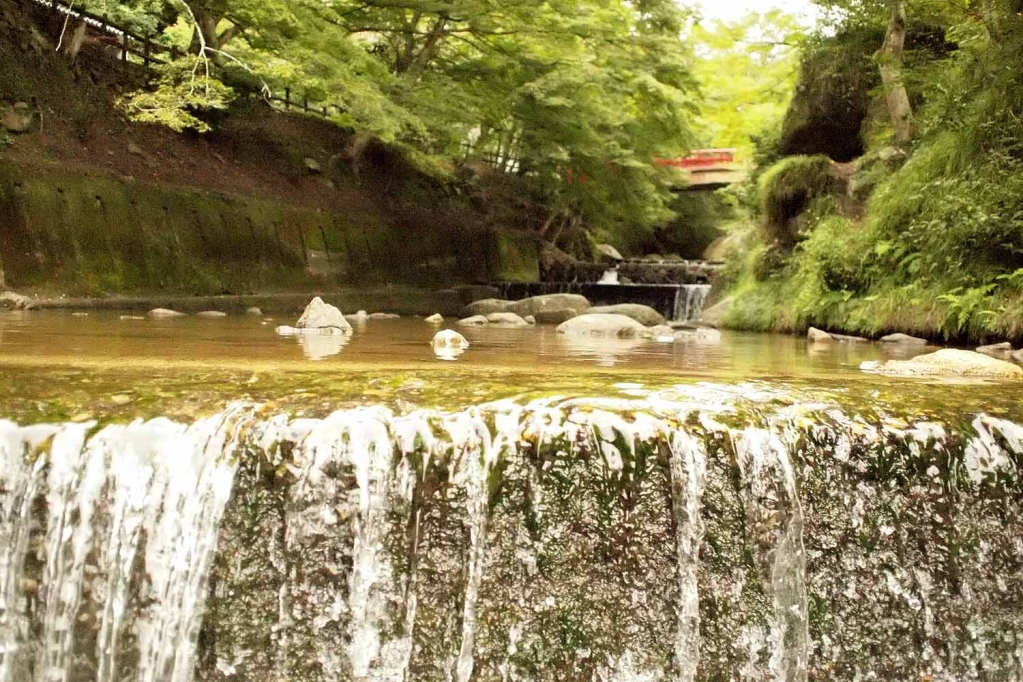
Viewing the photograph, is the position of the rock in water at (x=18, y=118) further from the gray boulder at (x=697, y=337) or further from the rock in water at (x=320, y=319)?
the gray boulder at (x=697, y=337)

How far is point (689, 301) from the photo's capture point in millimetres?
16547

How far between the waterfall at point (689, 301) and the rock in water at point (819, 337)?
5877 millimetres

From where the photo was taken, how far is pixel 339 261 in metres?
16.3

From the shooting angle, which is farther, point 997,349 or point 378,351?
point 997,349

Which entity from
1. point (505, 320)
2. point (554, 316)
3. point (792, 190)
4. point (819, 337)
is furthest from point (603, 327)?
point (792, 190)

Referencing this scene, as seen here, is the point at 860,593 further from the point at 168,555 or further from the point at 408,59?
the point at 408,59

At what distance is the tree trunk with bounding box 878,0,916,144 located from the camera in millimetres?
11531

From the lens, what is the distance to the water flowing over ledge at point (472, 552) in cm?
322

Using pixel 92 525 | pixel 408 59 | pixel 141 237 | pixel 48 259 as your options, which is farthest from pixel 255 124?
pixel 92 525

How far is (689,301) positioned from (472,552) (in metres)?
13.8

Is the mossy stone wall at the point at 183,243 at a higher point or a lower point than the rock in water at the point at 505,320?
higher

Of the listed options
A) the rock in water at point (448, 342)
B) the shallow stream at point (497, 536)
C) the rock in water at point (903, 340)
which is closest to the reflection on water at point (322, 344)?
the rock in water at point (448, 342)

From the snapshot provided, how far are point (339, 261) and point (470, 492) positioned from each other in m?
13.5

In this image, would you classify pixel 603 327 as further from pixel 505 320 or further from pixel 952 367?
pixel 952 367
